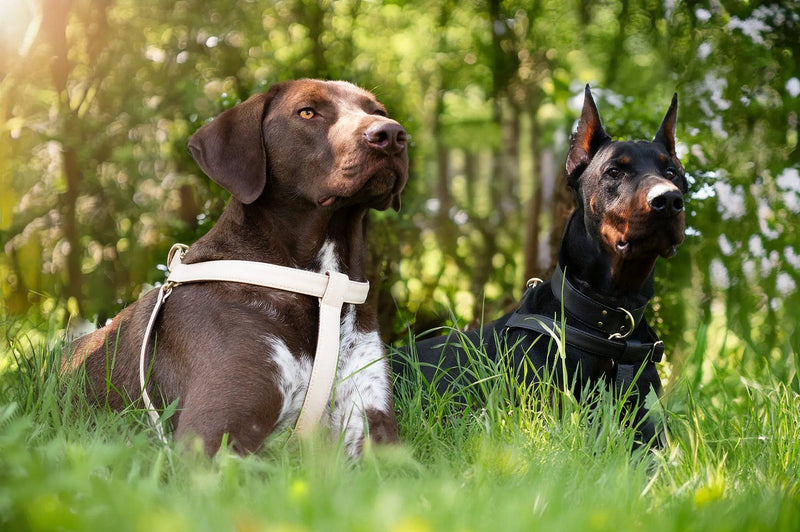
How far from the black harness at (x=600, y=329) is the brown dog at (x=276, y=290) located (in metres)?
0.77

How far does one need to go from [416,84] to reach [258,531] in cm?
864

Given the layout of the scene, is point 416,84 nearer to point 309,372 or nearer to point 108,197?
point 108,197

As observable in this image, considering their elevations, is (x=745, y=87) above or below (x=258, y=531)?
above

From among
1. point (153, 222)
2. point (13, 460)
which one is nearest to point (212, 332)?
point (13, 460)

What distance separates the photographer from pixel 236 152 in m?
3.34

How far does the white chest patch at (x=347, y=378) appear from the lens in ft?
10.0

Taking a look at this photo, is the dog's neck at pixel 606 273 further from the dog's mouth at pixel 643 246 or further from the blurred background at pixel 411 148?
the blurred background at pixel 411 148

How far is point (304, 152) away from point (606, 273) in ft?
4.84

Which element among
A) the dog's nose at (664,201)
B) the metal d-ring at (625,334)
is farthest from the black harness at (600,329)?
the dog's nose at (664,201)

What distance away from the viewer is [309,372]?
312 cm

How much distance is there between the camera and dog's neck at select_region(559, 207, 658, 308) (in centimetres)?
379

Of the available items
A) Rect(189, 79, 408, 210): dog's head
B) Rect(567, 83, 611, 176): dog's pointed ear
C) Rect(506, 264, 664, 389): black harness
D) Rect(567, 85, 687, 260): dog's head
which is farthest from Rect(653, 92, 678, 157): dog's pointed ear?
Rect(189, 79, 408, 210): dog's head

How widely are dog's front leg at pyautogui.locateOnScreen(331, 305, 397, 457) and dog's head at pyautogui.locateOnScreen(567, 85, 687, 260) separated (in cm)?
123

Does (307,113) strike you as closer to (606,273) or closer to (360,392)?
(360,392)
